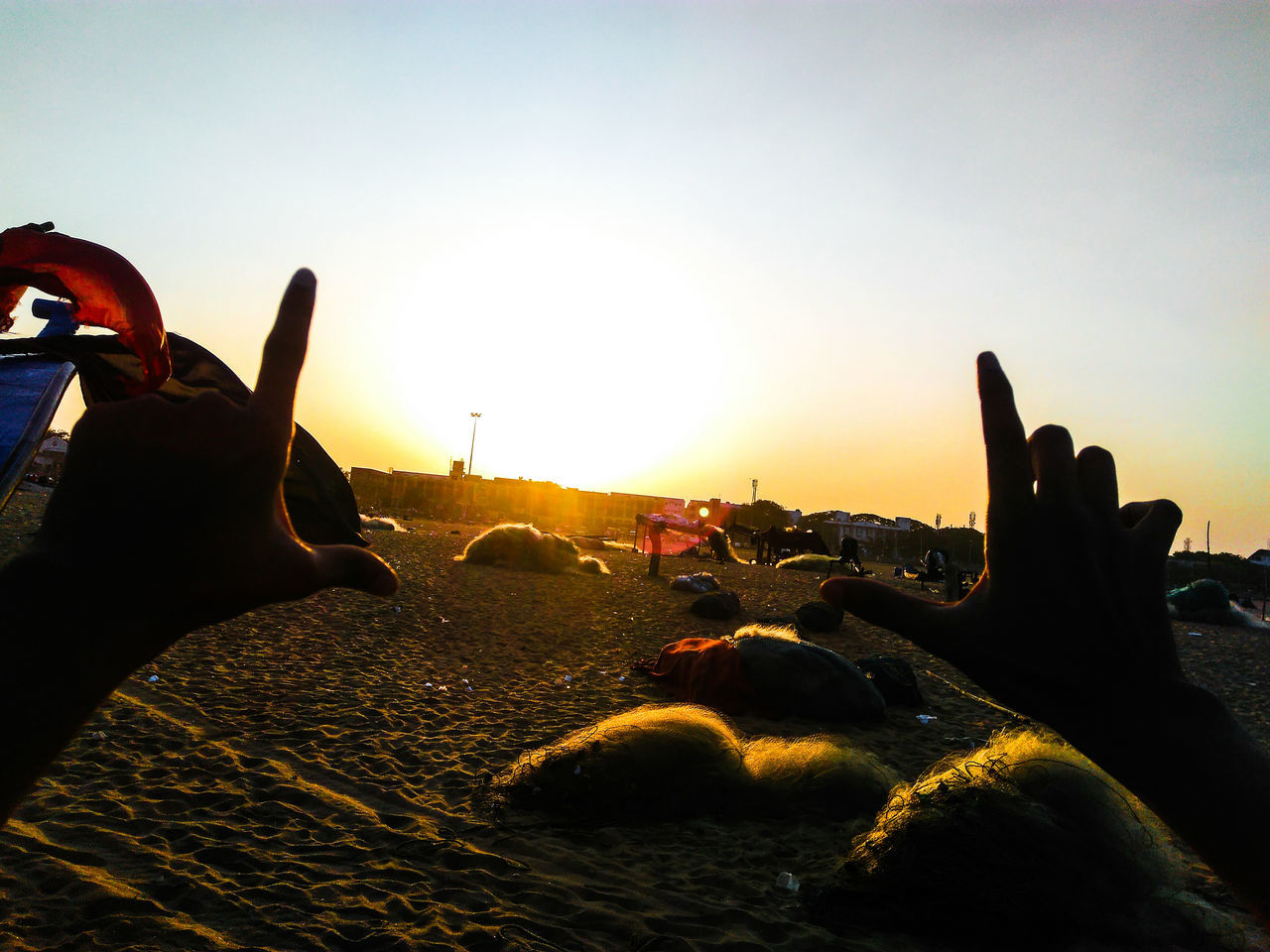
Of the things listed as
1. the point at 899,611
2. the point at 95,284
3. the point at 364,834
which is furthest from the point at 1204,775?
the point at 364,834

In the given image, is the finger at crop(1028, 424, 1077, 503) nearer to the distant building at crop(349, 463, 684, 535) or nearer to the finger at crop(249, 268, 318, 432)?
the finger at crop(249, 268, 318, 432)

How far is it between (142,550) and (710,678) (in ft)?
20.0

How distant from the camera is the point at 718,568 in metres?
26.3

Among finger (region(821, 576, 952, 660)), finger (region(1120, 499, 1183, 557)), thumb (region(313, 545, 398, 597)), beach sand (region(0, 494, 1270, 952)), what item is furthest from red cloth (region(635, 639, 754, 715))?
thumb (region(313, 545, 398, 597))

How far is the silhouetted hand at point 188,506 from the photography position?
3.99 ft

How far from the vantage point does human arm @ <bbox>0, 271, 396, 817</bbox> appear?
1178mm

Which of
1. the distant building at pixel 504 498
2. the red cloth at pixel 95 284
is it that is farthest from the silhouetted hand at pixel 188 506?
the distant building at pixel 504 498

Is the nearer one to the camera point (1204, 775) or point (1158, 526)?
point (1204, 775)

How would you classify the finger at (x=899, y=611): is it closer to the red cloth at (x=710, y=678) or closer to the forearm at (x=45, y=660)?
the forearm at (x=45, y=660)

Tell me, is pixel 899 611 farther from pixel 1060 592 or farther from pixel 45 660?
pixel 45 660

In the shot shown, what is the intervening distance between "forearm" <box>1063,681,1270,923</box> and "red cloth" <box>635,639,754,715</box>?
553cm

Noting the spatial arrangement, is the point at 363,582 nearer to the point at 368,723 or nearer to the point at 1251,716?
the point at 368,723

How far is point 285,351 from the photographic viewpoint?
1.31 meters

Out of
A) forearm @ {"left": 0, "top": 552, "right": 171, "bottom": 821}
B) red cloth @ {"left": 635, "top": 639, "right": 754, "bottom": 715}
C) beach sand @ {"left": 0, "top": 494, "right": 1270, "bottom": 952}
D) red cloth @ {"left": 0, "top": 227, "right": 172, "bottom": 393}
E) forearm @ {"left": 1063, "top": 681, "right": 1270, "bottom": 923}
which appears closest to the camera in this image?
forearm @ {"left": 0, "top": 552, "right": 171, "bottom": 821}
